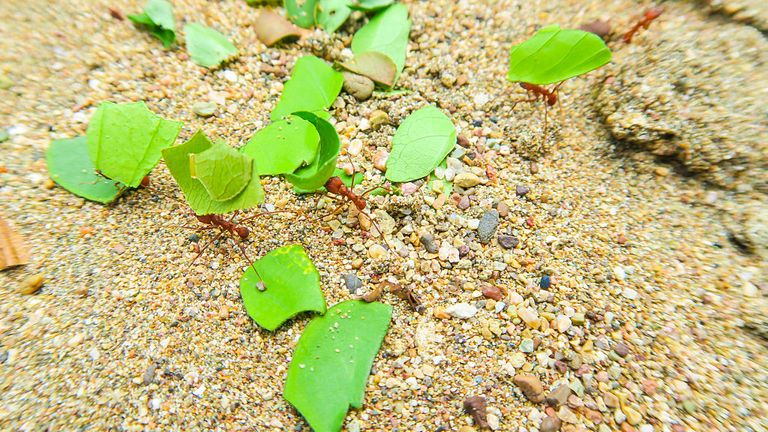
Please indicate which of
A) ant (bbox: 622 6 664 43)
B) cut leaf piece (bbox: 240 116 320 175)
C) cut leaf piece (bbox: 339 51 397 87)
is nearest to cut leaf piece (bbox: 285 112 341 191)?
cut leaf piece (bbox: 240 116 320 175)

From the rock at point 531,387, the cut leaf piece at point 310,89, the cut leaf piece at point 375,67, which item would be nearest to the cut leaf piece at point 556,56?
the cut leaf piece at point 375,67

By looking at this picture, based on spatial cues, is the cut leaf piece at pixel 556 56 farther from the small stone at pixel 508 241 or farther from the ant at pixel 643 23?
the small stone at pixel 508 241

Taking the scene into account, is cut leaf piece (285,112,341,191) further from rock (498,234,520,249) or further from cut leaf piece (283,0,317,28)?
cut leaf piece (283,0,317,28)

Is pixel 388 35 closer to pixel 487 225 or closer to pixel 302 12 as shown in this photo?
pixel 302 12

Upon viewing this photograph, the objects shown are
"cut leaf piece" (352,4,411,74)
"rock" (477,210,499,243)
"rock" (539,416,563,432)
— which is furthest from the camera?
"cut leaf piece" (352,4,411,74)

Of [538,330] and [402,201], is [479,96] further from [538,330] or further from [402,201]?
[538,330]

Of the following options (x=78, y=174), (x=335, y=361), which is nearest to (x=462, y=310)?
(x=335, y=361)
